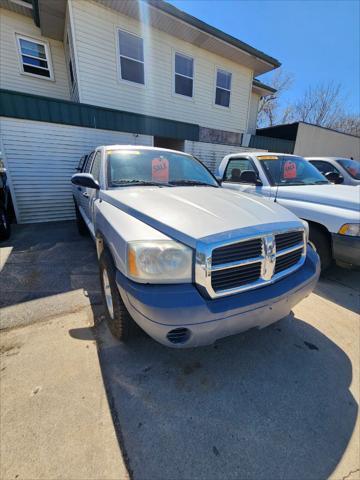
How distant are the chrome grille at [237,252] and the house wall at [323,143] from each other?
1219 centimetres

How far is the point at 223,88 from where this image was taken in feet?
31.9

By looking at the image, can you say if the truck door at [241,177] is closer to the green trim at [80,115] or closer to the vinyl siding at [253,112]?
the green trim at [80,115]

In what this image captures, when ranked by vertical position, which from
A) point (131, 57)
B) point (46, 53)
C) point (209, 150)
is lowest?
point (209, 150)

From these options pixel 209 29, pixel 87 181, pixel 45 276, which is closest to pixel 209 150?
pixel 209 29

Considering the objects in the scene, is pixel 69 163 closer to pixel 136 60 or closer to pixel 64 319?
pixel 136 60

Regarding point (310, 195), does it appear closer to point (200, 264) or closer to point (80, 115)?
point (200, 264)

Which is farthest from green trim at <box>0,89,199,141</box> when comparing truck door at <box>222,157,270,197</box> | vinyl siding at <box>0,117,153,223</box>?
truck door at <box>222,157,270,197</box>

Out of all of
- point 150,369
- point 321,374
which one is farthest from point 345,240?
point 150,369

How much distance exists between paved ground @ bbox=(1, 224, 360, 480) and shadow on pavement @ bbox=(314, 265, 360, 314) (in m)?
0.62

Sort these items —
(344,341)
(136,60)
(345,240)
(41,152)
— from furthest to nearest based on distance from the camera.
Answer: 1. (136,60)
2. (41,152)
3. (345,240)
4. (344,341)

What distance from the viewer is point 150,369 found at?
1.89 m

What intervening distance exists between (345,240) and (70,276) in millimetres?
3874

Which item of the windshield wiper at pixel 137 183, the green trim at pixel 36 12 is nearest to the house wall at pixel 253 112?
the green trim at pixel 36 12

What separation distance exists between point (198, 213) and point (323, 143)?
584 inches
